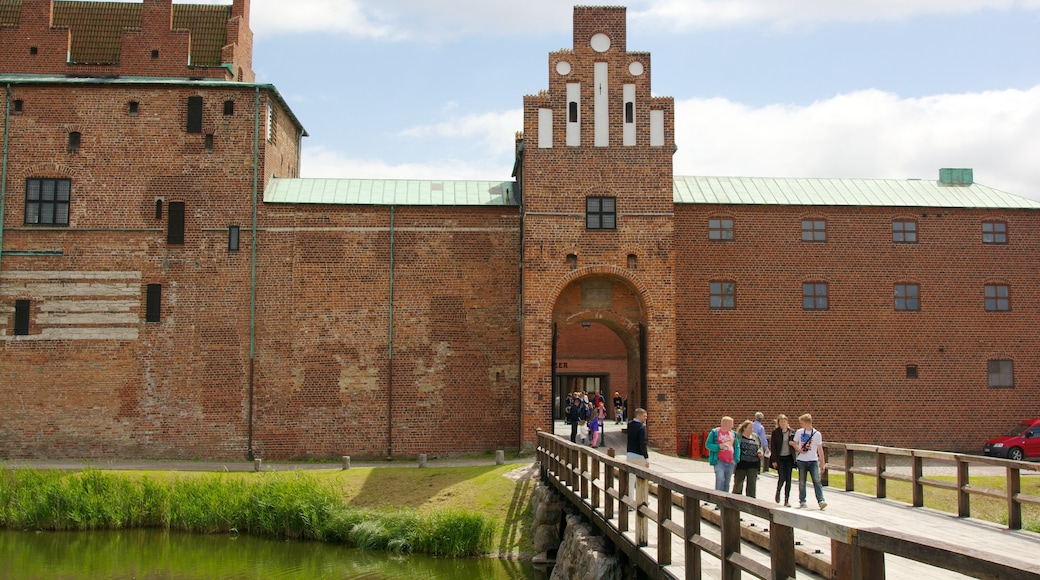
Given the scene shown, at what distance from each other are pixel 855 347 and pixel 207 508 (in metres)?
18.9

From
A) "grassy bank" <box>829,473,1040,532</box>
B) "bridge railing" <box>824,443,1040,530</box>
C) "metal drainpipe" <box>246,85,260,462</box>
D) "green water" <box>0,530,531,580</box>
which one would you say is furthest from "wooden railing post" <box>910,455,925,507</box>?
"metal drainpipe" <box>246,85,260,462</box>

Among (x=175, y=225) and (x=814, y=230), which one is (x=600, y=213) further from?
(x=175, y=225)

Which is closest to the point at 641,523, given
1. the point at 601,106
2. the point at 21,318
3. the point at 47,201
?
the point at 601,106

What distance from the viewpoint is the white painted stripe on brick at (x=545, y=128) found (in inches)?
1105

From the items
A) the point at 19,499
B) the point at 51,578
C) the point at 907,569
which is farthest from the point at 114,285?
the point at 907,569

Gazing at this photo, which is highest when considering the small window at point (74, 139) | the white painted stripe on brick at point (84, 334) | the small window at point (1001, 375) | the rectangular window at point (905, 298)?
the small window at point (74, 139)

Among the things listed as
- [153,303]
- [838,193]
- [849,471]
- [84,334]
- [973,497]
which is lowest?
[973,497]

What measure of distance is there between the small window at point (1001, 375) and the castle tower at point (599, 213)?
10.3m

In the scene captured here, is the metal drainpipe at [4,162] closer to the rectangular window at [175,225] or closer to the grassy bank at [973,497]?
the rectangular window at [175,225]

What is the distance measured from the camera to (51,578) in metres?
17.9

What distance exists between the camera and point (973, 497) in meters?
21.3

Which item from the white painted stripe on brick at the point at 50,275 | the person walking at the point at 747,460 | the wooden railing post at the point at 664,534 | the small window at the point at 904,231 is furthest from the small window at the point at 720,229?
the wooden railing post at the point at 664,534

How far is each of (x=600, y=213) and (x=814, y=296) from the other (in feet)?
23.7

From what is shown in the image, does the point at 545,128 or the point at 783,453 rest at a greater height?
the point at 545,128
